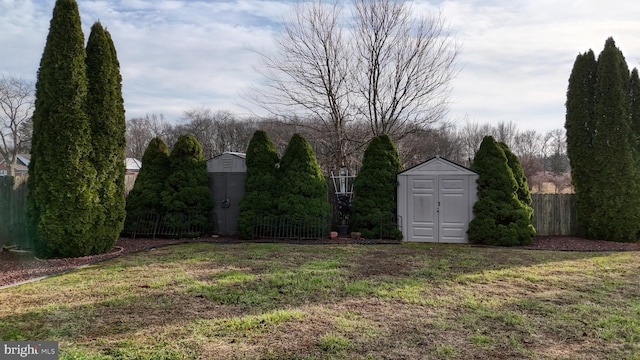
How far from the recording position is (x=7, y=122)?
58.8 feet

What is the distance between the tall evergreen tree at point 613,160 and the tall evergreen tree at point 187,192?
9.49 metres

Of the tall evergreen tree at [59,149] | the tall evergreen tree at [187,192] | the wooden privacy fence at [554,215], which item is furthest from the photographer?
the wooden privacy fence at [554,215]

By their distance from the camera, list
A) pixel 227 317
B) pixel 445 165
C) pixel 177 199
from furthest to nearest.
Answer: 1. pixel 177 199
2. pixel 445 165
3. pixel 227 317

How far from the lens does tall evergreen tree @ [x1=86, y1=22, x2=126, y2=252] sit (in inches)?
300

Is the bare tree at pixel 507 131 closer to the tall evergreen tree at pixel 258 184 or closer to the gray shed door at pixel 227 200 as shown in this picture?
the tall evergreen tree at pixel 258 184

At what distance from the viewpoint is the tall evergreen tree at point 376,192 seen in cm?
1006

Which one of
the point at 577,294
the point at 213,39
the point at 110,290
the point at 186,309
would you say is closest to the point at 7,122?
the point at 213,39

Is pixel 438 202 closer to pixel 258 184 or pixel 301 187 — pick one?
pixel 301 187

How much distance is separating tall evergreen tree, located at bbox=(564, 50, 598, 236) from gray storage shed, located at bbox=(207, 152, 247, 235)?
27.3 ft

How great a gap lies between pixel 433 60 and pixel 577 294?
1144cm

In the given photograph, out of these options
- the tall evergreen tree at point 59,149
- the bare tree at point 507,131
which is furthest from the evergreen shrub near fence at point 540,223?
the bare tree at point 507,131

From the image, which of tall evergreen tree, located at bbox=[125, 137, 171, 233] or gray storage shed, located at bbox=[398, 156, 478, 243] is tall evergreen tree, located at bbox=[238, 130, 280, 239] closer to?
tall evergreen tree, located at bbox=[125, 137, 171, 233]

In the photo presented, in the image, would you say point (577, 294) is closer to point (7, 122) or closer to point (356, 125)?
point (356, 125)

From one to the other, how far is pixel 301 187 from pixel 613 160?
7358 mm
